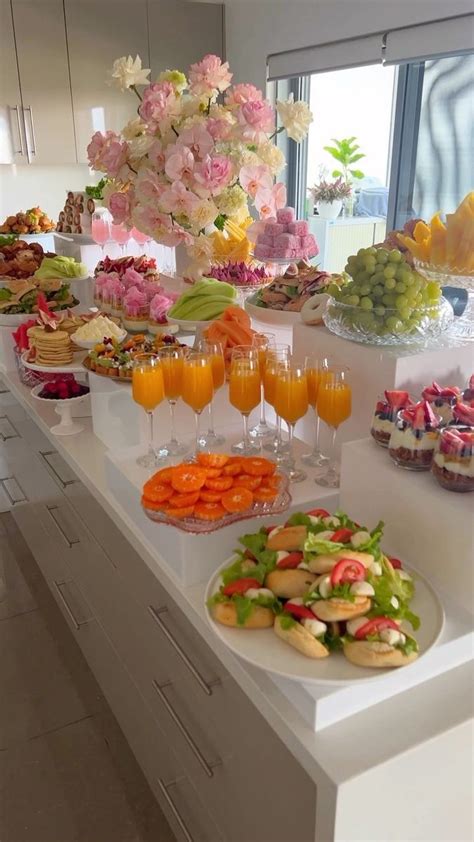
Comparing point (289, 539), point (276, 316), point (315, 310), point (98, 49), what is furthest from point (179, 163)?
point (98, 49)

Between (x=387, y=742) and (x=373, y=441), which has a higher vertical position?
(x=373, y=441)

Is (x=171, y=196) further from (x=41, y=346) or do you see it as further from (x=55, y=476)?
(x=55, y=476)

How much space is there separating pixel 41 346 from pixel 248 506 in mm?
994

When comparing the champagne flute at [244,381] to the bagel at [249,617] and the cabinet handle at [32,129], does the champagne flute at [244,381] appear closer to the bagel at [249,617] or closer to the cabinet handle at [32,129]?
the bagel at [249,617]

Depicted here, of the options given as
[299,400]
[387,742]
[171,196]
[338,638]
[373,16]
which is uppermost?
[373,16]

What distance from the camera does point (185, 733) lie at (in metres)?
1.28

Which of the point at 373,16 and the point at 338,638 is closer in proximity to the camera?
the point at 338,638

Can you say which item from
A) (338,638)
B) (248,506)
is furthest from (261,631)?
(248,506)

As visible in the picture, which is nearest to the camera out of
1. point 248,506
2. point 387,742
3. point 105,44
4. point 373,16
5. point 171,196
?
point 387,742

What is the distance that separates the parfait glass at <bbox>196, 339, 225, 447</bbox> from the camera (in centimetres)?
146

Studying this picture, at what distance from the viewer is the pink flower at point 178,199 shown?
182 cm

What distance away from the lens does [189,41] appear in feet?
16.6

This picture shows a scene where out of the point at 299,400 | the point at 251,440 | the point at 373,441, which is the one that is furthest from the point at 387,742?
the point at 251,440

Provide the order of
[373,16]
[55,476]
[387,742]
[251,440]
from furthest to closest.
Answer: [373,16], [55,476], [251,440], [387,742]
